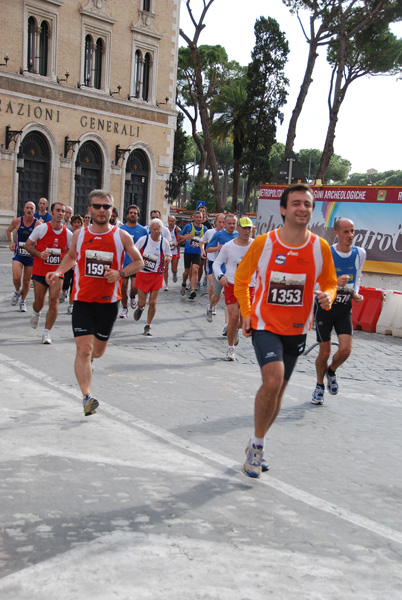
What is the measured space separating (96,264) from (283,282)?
6.84ft

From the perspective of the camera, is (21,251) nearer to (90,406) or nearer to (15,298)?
(15,298)

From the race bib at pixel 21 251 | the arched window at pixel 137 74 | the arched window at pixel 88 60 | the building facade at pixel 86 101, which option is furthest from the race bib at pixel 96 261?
the arched window at pixel 137 74

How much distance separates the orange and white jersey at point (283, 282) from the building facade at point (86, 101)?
84.9 feet

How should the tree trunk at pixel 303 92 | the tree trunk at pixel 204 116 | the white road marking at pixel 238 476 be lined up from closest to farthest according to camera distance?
the white road marking at pixel 238 476 < the tree trunk at pixel 303 92 < the tree trunk at pixel 204 116

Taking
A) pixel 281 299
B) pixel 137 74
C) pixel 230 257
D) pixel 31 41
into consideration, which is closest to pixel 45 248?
pixel 230 257

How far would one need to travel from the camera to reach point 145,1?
34688 mm

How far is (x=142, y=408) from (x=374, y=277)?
9.92 m

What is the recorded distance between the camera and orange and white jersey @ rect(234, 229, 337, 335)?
188 inches

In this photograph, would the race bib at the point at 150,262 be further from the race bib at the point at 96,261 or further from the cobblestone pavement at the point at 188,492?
the race bib at the point at 96,261

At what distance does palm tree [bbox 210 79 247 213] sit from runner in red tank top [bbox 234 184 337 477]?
4223cm

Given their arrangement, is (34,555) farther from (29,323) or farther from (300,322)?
(29,323)

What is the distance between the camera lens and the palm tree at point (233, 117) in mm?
47094

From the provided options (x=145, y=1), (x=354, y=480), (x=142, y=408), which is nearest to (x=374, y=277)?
(x=142, y=408)

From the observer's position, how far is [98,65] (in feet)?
108
